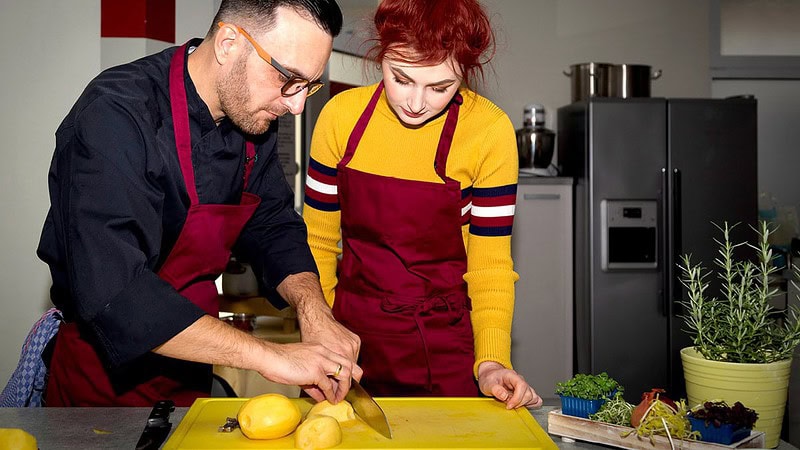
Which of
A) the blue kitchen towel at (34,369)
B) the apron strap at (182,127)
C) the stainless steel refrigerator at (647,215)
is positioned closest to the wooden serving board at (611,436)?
the apron strap at (182,127)

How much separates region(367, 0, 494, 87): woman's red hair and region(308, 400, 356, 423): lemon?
72 centimetres

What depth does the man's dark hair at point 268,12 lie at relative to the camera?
5.07 feet

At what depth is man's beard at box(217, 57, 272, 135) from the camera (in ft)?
5.21

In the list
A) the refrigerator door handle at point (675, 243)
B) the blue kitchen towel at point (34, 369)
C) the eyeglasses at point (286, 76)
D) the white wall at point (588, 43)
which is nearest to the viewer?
the eyeglasses at point (286, 76)

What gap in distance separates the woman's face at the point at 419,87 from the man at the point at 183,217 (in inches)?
8.9

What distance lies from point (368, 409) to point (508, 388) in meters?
0.32

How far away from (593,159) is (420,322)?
2582 millimetres

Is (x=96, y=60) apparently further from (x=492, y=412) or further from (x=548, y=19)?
(x=548, y=19)

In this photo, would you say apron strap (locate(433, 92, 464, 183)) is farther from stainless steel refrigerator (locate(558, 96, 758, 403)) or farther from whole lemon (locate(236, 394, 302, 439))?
stainless steel refrigerator (locate(558, 96, 758, 403))

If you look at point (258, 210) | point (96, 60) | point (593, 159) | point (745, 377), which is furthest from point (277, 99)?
point (593, 159)

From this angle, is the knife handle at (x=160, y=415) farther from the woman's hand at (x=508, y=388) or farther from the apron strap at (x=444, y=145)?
the apron strap at (x=444, y=145)

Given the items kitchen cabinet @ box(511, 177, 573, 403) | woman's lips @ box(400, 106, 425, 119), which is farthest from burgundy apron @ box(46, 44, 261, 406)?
kitchen cabinet @ box(511, 177, 573, 403)

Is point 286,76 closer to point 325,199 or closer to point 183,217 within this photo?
point 183,217

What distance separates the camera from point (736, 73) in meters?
5.36
